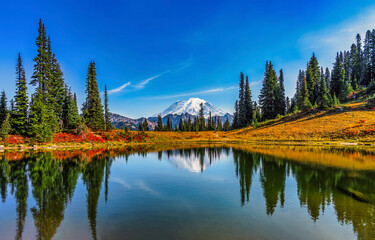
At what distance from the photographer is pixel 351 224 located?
30.8ft

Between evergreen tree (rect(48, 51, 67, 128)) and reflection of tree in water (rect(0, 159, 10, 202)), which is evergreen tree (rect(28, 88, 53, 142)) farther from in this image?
reflection of tree in water (rect(0, 159, 10, 202))

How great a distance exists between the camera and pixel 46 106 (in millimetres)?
55844

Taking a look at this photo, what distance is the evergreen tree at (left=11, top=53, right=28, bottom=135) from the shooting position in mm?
53438

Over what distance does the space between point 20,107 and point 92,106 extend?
20.5m

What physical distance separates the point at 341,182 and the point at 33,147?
2408 inches

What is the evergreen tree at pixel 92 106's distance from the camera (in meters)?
69.5

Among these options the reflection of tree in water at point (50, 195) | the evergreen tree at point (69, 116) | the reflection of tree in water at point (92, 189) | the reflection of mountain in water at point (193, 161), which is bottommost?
the reflection of mountain in water at point (193, 161)

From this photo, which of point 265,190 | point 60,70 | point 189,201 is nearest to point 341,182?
point 265,190

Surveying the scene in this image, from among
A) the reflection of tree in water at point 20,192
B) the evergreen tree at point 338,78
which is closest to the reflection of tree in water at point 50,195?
the reflection of tree in water at point 20,192

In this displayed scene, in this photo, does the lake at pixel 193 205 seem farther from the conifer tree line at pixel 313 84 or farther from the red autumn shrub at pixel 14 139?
the conifer tree line at pixel 313 84

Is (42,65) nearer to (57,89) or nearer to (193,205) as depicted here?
(57,89)

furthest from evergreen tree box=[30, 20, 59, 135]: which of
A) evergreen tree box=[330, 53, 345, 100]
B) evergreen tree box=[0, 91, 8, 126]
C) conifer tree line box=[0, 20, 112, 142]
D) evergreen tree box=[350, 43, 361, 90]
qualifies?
evergreen tree box=[350, 43, 361, 90]

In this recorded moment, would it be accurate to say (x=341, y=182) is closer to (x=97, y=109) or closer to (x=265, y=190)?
(x=265, y=190)

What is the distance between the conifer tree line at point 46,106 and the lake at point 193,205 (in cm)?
3780
